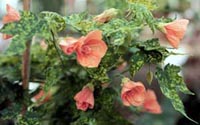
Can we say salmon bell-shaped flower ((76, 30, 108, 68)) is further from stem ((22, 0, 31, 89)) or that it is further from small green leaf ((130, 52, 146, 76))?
stem ((22, 0, 31, 89))

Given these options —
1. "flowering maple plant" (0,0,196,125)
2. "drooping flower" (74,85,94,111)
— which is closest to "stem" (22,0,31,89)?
"flowering maple plant" (0,0,196,125)

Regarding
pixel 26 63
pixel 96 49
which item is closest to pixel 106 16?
pixel 96 49

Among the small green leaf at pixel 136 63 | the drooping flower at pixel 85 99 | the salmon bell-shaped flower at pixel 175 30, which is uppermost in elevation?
the salmon bell-shaped flower at pixel 175 30

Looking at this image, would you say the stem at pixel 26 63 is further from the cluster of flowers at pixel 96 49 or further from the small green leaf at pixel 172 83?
the small green leaf at pixel 172 83

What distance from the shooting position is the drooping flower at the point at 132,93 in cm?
71

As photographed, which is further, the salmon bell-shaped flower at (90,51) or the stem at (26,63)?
the stem at (26,63)

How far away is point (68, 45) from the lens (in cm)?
69

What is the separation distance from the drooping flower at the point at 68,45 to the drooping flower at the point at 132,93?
0.10 m

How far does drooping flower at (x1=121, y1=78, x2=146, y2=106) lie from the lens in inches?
27.9

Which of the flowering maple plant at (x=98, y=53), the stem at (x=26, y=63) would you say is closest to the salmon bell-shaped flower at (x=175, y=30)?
the flowering maple plant at (x=98, y=53)

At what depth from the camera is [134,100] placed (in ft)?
2.33

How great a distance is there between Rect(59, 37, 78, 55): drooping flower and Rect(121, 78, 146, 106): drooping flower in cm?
10

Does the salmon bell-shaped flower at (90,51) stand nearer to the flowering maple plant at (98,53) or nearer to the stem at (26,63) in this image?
the flowering maple plant at (98,53)

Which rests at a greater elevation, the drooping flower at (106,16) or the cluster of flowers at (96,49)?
the drooping flower at (106,16)
